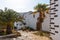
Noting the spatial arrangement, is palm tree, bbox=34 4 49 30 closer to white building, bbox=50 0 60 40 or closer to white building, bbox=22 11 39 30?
white building, bbox=22 11 39 30

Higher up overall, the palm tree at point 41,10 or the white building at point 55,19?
the palm tree at point 41,10

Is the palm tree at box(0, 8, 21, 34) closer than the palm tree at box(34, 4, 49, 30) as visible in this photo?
Yes

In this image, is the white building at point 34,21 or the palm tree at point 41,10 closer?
the palm tree at point 41,10

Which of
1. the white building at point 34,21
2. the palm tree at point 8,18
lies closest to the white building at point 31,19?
A: the white building at point 34,21

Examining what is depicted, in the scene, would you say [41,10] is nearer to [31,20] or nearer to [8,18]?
[31,20]

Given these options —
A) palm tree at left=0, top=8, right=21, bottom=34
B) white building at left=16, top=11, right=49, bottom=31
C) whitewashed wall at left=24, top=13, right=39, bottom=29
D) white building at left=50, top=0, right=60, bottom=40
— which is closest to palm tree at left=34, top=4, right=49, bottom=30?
white building at left=16, top=11, right=49, bottom=31

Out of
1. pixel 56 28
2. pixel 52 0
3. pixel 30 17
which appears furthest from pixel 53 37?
pixel 30 17

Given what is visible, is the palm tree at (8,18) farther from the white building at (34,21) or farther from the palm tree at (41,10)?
the white building at (34,21)

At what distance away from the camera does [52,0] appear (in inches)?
125

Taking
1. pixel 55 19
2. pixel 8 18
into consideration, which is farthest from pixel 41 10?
pixel 55 19

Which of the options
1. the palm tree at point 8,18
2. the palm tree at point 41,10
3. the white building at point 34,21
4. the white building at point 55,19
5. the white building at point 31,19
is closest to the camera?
the white building at point 55,19

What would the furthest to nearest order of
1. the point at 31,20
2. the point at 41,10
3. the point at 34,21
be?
1. the point at 31,20
2. the point at 34,21
3. the point at 41,10

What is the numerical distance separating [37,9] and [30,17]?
446cm

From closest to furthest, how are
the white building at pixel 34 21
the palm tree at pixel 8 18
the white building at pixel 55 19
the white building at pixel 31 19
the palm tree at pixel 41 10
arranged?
the white building at pixel 55 19, the palm tree at pixel 8 18, the palm tree at pixel 41 10, the white building at pixel 34 21, the white building at pixel 31 19
